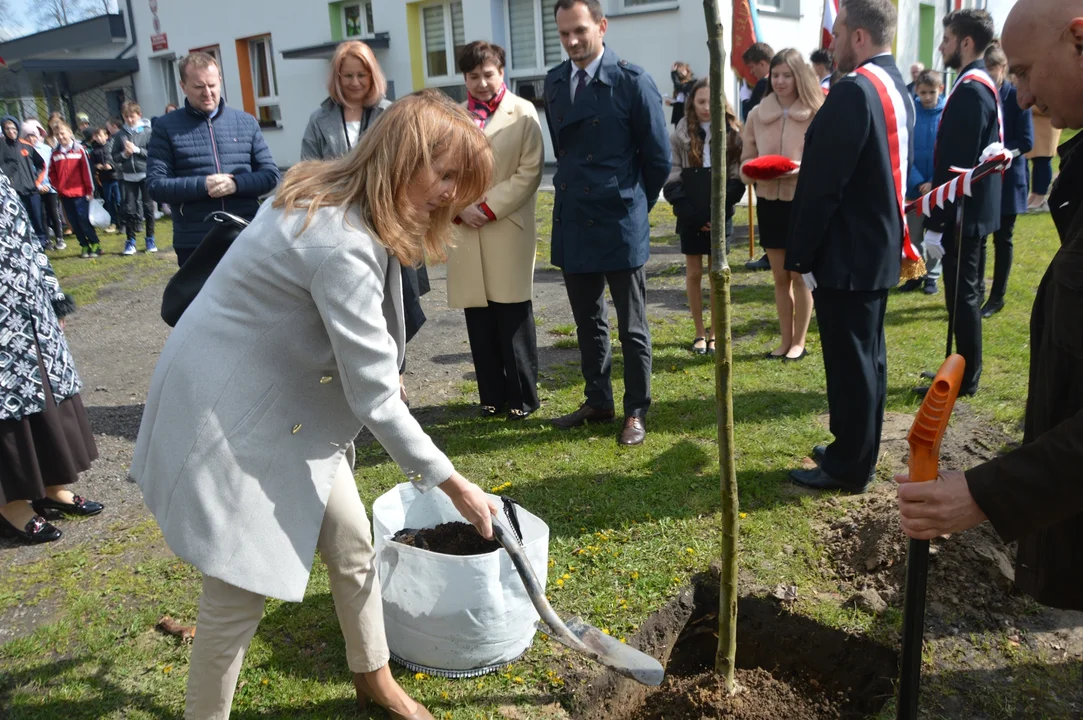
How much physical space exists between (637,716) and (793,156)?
4.01 meters

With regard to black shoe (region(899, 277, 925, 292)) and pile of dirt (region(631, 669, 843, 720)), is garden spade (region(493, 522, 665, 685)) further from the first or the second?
black shoe (region(899, 277, 925, 292))

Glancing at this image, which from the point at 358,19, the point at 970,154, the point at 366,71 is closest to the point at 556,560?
the point at 366,71

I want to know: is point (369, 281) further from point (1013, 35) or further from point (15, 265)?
point (15, 265)

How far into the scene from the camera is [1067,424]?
1.66 metres

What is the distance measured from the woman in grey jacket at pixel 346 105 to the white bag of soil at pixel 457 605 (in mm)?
2160

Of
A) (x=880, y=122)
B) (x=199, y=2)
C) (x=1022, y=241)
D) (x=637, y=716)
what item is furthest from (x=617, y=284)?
(x=199, y=2)

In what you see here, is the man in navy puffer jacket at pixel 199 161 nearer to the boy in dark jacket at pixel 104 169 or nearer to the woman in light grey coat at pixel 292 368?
the woman in light grey coat at pixel 292 368

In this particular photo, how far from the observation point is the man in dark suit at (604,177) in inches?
181

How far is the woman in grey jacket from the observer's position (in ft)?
15.8

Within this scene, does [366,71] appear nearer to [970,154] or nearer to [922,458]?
[970,154]

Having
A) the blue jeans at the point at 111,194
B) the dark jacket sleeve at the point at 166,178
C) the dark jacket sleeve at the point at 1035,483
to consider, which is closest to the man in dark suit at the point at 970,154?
the dark jacket sleeve at the point at 1035,483

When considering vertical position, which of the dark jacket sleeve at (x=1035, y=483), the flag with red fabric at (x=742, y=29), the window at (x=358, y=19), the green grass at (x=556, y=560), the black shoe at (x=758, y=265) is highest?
the window at (x=358, y=19)

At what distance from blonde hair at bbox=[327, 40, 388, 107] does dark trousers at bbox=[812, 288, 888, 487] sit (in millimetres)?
2689

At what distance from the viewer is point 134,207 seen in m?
13.1
